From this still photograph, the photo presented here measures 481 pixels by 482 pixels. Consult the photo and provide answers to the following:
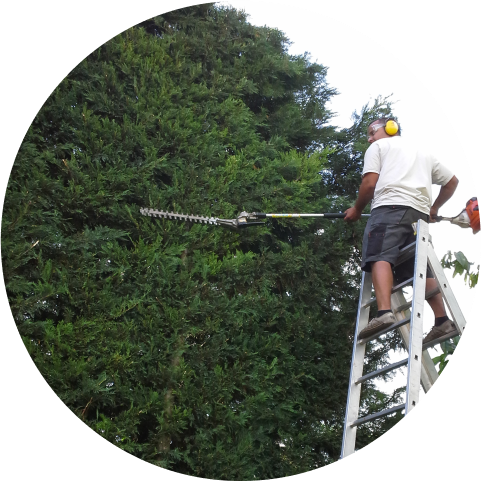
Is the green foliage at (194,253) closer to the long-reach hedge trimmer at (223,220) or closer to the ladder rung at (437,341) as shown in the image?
the long-reach hedge trimmer at (223,220)

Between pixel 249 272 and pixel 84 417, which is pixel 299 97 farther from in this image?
pixel 84 417

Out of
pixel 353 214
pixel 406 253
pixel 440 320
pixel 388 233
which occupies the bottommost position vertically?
pixel 440 320

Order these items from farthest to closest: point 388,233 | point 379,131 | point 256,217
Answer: point 256,217 < point 379,131 < point 388,233

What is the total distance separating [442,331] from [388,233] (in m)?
0.64

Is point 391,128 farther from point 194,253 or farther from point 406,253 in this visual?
point 194,253

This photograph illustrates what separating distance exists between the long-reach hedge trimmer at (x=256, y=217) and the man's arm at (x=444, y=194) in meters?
0.05

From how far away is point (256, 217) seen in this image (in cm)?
470

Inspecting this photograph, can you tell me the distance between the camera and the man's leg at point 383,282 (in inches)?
126

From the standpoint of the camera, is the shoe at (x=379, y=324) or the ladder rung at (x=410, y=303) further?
the ladder rung at (x=410, y=303)

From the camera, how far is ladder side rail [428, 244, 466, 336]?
3.27m

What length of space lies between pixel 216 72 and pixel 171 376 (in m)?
2.74

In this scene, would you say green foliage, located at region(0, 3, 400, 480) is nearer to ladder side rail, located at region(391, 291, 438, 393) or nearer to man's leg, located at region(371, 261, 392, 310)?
ladder side rail, located at region(391, 291, 438, 393)

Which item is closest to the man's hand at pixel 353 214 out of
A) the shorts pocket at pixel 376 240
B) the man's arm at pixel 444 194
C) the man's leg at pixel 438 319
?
the shorts pocket at pixel 376 240

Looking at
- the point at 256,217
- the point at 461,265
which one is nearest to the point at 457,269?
the point at 461,265
